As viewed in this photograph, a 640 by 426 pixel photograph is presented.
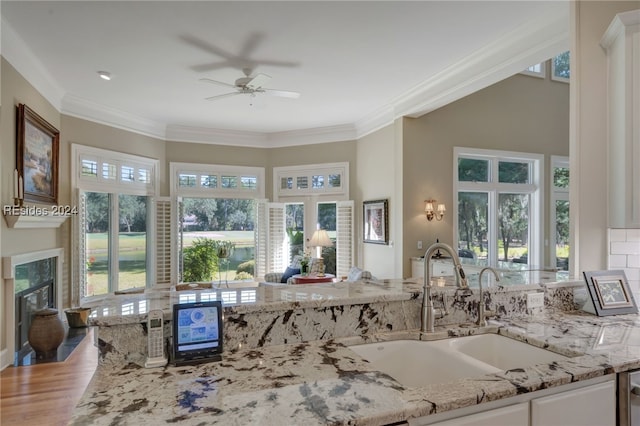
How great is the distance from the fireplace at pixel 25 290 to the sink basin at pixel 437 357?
363cm

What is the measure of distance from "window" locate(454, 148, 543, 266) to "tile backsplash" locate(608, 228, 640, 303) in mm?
3394

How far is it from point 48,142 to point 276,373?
15.9 feet

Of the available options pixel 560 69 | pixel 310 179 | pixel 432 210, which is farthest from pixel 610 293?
pixel 560 69

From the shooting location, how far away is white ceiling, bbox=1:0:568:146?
9.98 ft

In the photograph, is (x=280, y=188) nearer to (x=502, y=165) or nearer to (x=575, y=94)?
(x=502, y=165)

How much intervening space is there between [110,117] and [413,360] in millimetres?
5797

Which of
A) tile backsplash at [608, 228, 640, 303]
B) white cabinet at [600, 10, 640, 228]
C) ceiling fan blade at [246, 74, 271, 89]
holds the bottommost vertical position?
tile backsplash at [608, 228, 640, 303]

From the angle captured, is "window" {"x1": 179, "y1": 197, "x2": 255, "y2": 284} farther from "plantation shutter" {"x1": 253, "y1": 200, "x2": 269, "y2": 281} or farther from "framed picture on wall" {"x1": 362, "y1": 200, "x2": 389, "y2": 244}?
"framed picture on wall" {"x1": 362, "y1": 200, "x2": 389, "y2": 244}

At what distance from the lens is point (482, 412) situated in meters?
1.09

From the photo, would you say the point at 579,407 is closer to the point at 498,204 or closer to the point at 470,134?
the point at 470,134

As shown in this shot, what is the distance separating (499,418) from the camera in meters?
1.10

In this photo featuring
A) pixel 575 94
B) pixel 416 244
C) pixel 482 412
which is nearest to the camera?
pixel 482 412

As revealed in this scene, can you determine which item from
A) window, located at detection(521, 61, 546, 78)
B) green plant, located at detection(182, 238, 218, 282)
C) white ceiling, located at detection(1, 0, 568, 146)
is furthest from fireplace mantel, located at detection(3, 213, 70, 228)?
window, located at detection(521, 61, 546, 78)

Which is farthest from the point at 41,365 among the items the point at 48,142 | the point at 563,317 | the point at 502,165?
the point at 502,165
